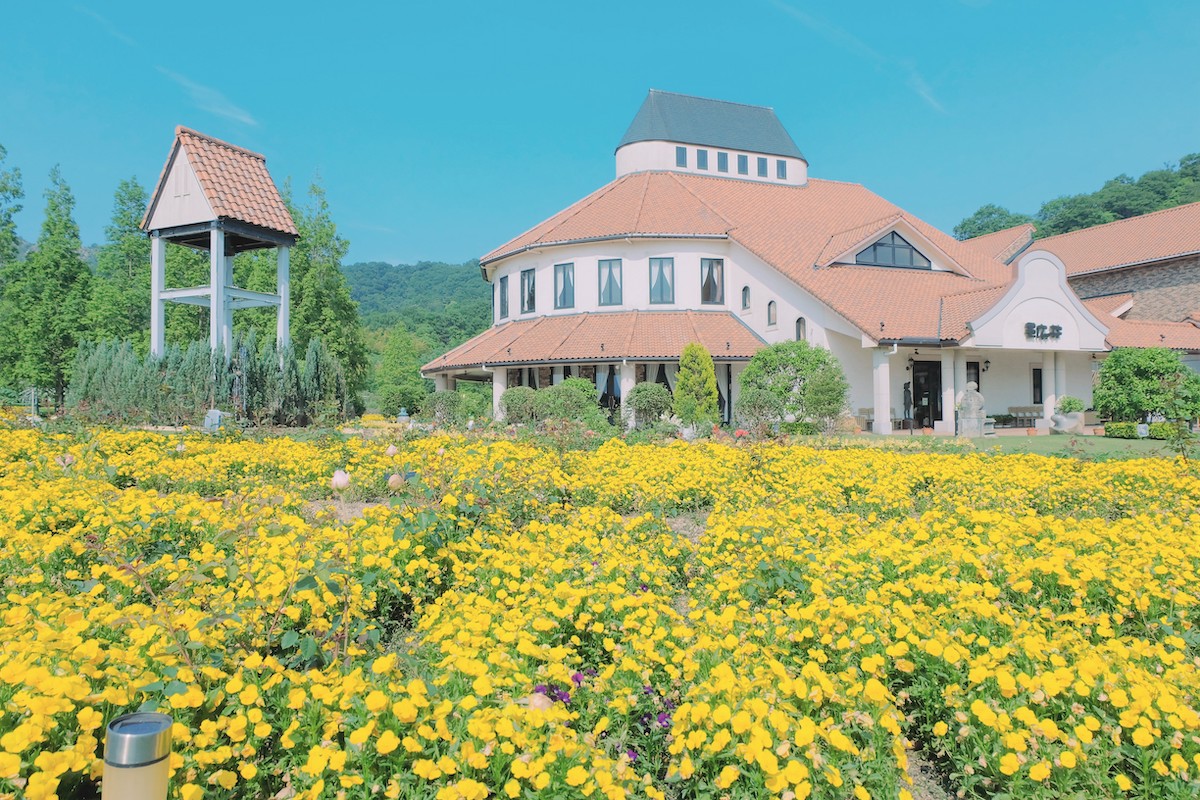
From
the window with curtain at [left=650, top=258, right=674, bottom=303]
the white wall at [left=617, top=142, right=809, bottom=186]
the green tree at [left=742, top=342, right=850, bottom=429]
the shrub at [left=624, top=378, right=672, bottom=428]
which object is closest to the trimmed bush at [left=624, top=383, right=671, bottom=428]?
the shrub at [left=624, top=378, right=672, bottom=428]

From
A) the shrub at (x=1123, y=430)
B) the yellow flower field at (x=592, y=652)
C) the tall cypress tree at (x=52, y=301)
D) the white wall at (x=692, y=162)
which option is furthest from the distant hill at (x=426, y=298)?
the yellow flower field at (x=592, y=652)

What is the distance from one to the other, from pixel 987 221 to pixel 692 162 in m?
61.0

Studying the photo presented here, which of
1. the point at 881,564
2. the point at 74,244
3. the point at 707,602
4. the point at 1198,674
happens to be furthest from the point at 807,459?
the point at 74,244

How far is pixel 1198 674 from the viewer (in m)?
3.09

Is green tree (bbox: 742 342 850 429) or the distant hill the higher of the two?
the distant hill

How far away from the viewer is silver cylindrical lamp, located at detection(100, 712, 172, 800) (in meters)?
1.87

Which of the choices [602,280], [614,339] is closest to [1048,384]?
[614,339]

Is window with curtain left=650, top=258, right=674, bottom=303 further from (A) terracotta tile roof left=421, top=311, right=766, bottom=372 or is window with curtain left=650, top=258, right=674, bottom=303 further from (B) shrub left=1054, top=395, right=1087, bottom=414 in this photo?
(B) shrub left=1054, top=395, right=1087, bottom=414

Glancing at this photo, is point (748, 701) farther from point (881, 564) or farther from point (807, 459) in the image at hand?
point (807, 459)

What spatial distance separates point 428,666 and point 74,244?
151 ft

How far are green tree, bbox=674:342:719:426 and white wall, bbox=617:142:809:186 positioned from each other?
13.8 meters

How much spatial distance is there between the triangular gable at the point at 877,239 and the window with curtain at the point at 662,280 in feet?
18.3

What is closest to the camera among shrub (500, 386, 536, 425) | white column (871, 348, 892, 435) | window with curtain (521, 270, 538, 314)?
shrub (500, 386, 536, 425)

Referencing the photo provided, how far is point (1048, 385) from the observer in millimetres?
26031
